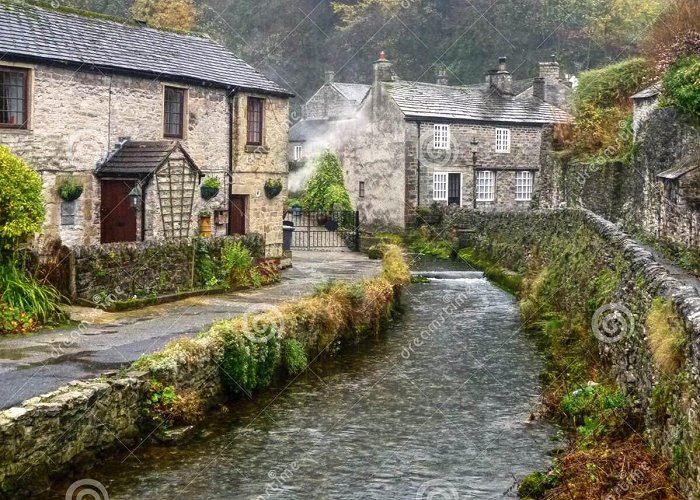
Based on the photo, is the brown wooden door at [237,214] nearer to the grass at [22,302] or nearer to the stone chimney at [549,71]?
the grass at [22,302]

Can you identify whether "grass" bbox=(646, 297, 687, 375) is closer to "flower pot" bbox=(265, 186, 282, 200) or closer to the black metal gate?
"flower pot" bbox=(265, 186, 282, 200)

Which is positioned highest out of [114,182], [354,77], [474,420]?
[354,77]

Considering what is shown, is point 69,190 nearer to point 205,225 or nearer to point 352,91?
point 205,225

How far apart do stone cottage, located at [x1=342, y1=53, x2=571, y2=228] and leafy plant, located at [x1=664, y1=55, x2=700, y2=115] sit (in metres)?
15.7

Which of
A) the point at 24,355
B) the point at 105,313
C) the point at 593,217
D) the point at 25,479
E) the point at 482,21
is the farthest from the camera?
the point at 482,21

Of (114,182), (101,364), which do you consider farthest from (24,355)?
(114,182)

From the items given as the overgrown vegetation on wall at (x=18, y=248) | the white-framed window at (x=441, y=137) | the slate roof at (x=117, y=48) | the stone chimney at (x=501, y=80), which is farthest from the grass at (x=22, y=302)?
the stone chimney at (x=501, y=80)

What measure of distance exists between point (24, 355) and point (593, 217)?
43.1 ft

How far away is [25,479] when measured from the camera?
33.4 ft

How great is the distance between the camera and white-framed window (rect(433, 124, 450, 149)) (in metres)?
43.0

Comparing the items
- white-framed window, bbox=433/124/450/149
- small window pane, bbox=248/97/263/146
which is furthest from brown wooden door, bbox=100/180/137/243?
white-framed window, bbox=433/124/450/149

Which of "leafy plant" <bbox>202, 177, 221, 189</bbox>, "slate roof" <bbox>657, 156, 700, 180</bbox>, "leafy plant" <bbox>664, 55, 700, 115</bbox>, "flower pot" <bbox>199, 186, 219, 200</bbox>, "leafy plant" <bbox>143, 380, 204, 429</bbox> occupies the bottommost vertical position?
"leafy plant" <bbox>143, 380, 204, 429</bbox>

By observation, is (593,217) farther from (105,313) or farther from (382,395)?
(105,313)

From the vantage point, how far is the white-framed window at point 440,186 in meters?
43.5
